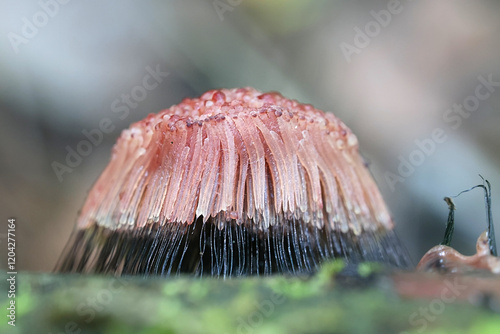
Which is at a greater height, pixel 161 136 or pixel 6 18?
pixel 6 18

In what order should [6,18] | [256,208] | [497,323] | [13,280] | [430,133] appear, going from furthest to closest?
1. [430,133]
2. [6,18]
3. [256,208]
4. [13,280]
5. [497,323]

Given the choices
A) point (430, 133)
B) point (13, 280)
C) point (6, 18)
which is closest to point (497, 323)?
point (13, 280)

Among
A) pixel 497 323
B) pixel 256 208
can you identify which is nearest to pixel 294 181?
pixel 256 208

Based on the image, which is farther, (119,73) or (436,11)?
(119,73)

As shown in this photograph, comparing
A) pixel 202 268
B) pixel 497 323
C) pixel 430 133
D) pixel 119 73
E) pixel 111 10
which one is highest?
pixel 111 10

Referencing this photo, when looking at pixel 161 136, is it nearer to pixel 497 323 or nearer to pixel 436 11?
pixel 497 323

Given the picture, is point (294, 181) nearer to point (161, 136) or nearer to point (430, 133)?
point (161, 136)

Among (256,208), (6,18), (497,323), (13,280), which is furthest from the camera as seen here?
(6,18)
